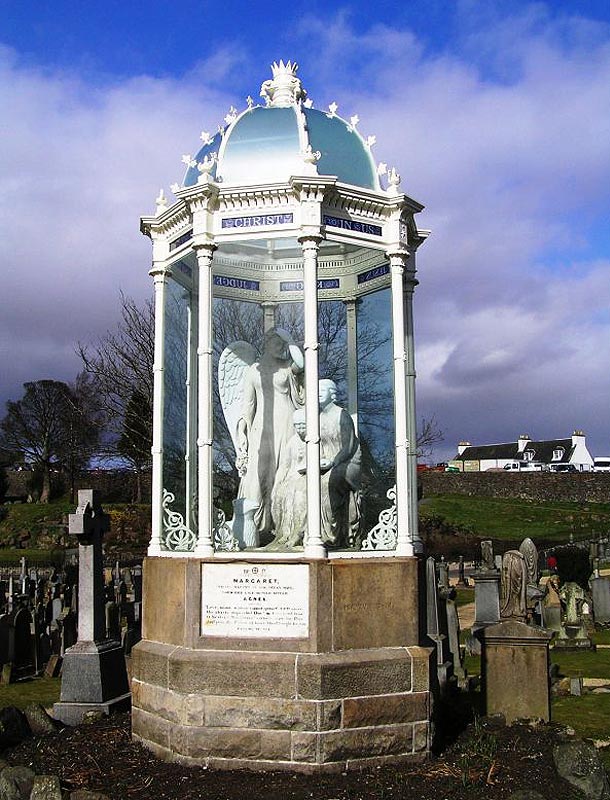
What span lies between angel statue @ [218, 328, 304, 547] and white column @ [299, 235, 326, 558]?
4.17 feet

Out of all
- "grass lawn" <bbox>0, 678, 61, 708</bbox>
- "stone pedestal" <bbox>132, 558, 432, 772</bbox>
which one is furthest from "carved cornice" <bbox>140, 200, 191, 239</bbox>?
"grass lawn" <bbox>0, 678, 61, 708</bbox>

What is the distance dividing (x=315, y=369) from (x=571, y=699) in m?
6.46

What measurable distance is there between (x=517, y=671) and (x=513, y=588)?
3.61 feet

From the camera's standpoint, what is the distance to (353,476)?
8.23 metres

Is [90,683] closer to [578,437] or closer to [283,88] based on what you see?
[283,88]

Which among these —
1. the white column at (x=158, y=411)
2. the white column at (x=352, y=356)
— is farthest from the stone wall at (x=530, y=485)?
the white column at (x=158, y=411)

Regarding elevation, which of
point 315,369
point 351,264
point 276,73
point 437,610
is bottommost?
point 437,610

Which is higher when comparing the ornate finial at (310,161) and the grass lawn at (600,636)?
the ornate finial at (310,161)

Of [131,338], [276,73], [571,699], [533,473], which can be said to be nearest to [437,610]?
[571,699]

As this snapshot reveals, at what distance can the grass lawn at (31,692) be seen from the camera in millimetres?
11906

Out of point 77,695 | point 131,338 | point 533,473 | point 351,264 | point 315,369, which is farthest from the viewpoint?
point 533,473

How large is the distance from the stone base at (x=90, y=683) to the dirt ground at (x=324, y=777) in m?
2.26

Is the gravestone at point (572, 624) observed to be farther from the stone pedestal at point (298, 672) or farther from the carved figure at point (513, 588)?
the stone pedestal at point (298, 672)

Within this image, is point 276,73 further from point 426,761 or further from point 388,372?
point 426,761
